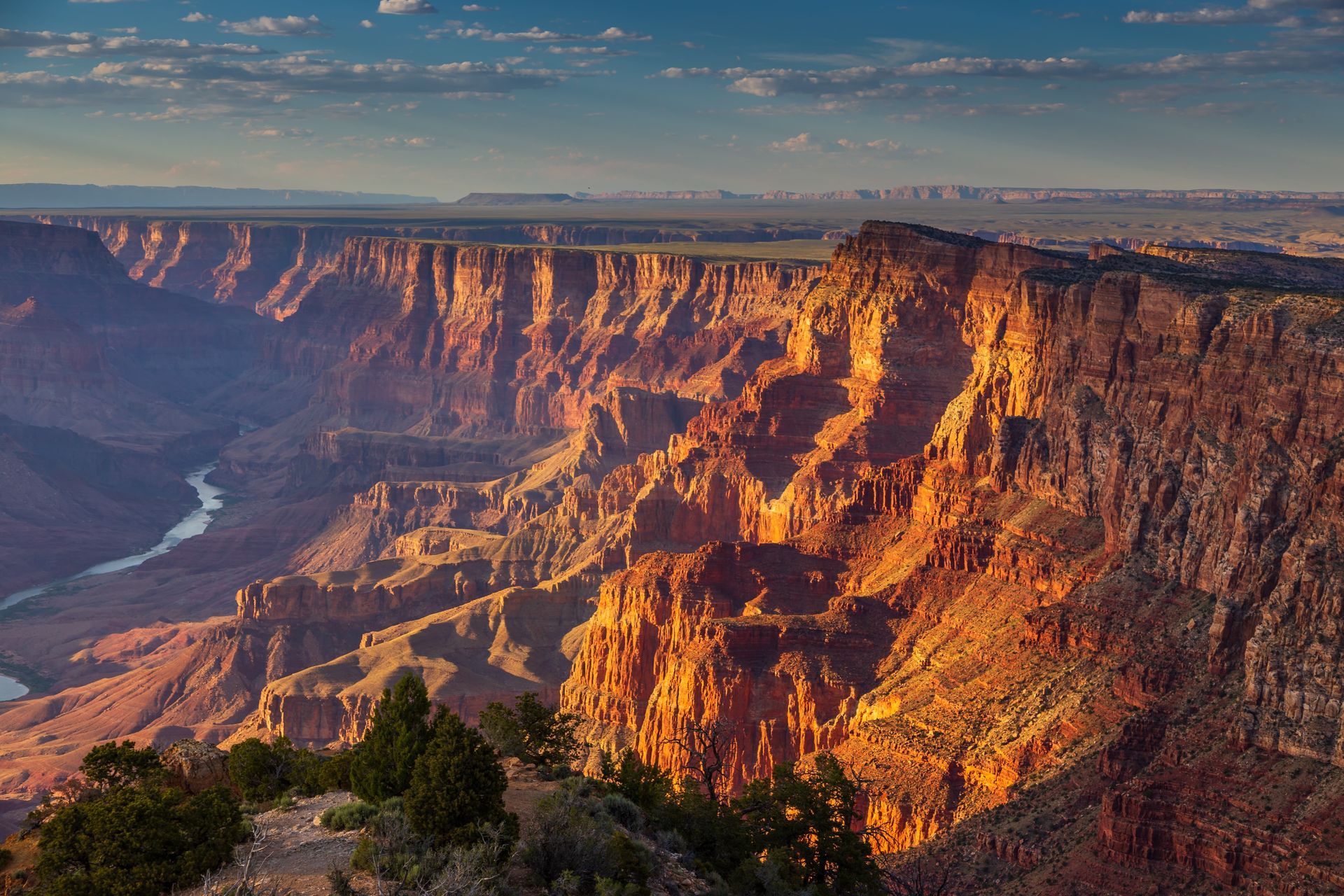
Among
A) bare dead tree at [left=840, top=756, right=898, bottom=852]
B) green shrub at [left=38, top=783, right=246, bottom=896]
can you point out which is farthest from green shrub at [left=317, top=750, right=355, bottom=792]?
bare dead tree at [left=840, top=756, right=898, bottom=852]

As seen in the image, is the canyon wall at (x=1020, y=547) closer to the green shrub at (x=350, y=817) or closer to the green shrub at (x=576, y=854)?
the green shrub at (x=576, y=854)

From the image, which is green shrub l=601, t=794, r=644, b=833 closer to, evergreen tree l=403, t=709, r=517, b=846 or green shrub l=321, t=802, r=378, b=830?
evergreen tree l=403, t=709, r=517, b=846

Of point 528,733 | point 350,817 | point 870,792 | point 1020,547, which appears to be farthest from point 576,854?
point 1020,547

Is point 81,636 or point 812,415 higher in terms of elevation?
point 812,415

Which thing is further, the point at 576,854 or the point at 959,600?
the point at 959,600

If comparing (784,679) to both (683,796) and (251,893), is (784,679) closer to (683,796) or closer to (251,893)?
(683,796)

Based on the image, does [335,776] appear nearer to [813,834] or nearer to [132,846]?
[132,846]

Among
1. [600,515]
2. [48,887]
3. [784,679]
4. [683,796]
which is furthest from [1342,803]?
[600,515]
